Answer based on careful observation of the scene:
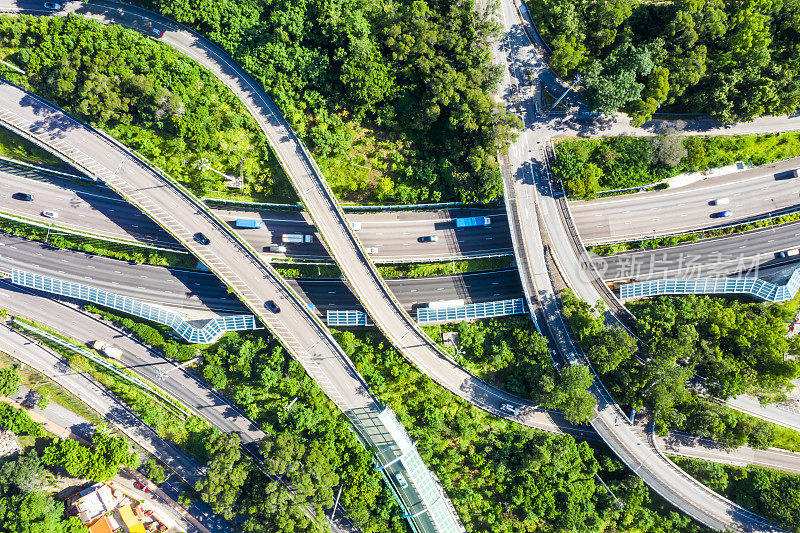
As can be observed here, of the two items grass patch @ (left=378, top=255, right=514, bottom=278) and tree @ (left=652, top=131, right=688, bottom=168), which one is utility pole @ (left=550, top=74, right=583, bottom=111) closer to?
tree @ (left=652, top=131, right=688, bottom=168)

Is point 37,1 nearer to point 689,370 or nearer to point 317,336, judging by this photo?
point 317,336

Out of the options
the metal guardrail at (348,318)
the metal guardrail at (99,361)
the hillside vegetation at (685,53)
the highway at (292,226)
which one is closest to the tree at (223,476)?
the metal guardrail at (99,361)

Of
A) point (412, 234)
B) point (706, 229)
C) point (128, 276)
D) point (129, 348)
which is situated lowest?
point (129, 348)

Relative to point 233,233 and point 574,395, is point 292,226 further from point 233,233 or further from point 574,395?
point 574,395

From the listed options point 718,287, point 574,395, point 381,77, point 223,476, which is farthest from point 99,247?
point 718,287

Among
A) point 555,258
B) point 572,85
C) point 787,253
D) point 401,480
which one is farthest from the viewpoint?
point 787,253
